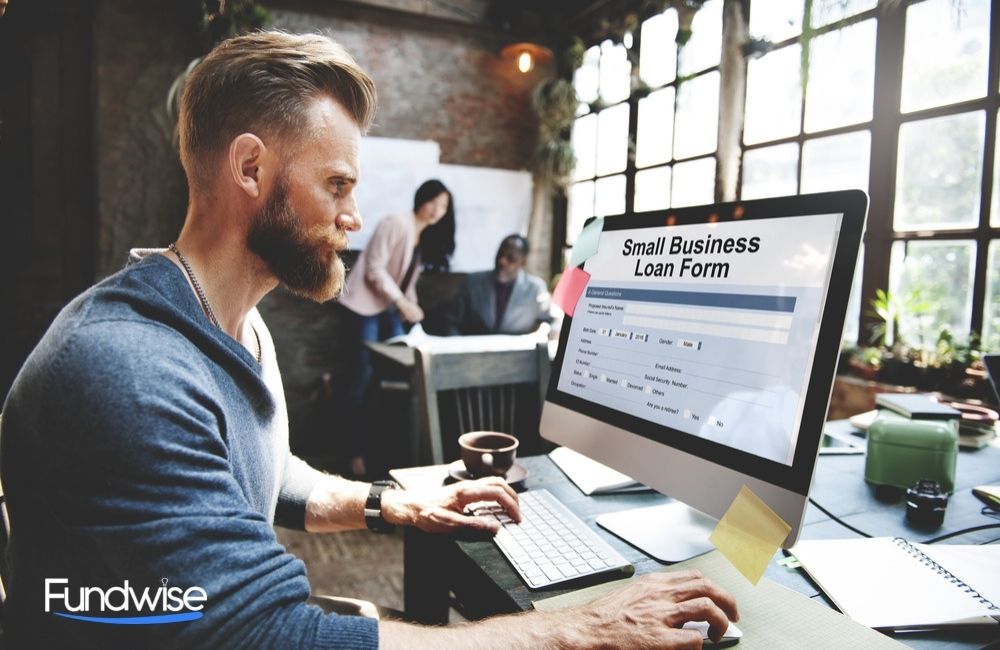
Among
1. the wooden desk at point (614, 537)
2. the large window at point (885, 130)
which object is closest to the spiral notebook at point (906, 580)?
the wooden desk at point (614, 537)

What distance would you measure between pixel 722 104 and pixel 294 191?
2924mm

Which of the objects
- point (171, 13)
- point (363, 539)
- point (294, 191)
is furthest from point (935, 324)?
point (171, 13)

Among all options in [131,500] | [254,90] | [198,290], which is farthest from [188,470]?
[254,90]

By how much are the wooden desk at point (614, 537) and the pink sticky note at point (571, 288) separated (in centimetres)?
37

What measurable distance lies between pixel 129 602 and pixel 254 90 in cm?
73

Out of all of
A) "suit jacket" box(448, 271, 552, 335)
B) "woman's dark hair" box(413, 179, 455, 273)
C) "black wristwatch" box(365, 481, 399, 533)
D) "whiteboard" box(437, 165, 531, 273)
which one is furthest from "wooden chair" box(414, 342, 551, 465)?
"whiteboard" box(437, 165, 531, 273)

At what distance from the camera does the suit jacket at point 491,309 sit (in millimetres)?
3936

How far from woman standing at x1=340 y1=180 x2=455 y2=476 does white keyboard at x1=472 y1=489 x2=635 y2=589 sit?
2.93 m

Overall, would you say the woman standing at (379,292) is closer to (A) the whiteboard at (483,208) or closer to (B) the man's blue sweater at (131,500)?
(A) the whiteboard at (483,208)

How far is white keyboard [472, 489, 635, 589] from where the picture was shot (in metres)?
0.80

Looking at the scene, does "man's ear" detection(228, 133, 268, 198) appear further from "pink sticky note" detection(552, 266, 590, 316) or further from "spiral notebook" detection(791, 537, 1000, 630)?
"spiral notebook" detection(791, 537, 1000, 630)

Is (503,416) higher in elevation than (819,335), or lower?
lower

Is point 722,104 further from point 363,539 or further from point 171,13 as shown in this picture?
point 171,13

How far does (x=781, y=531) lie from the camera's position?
0.73 m
